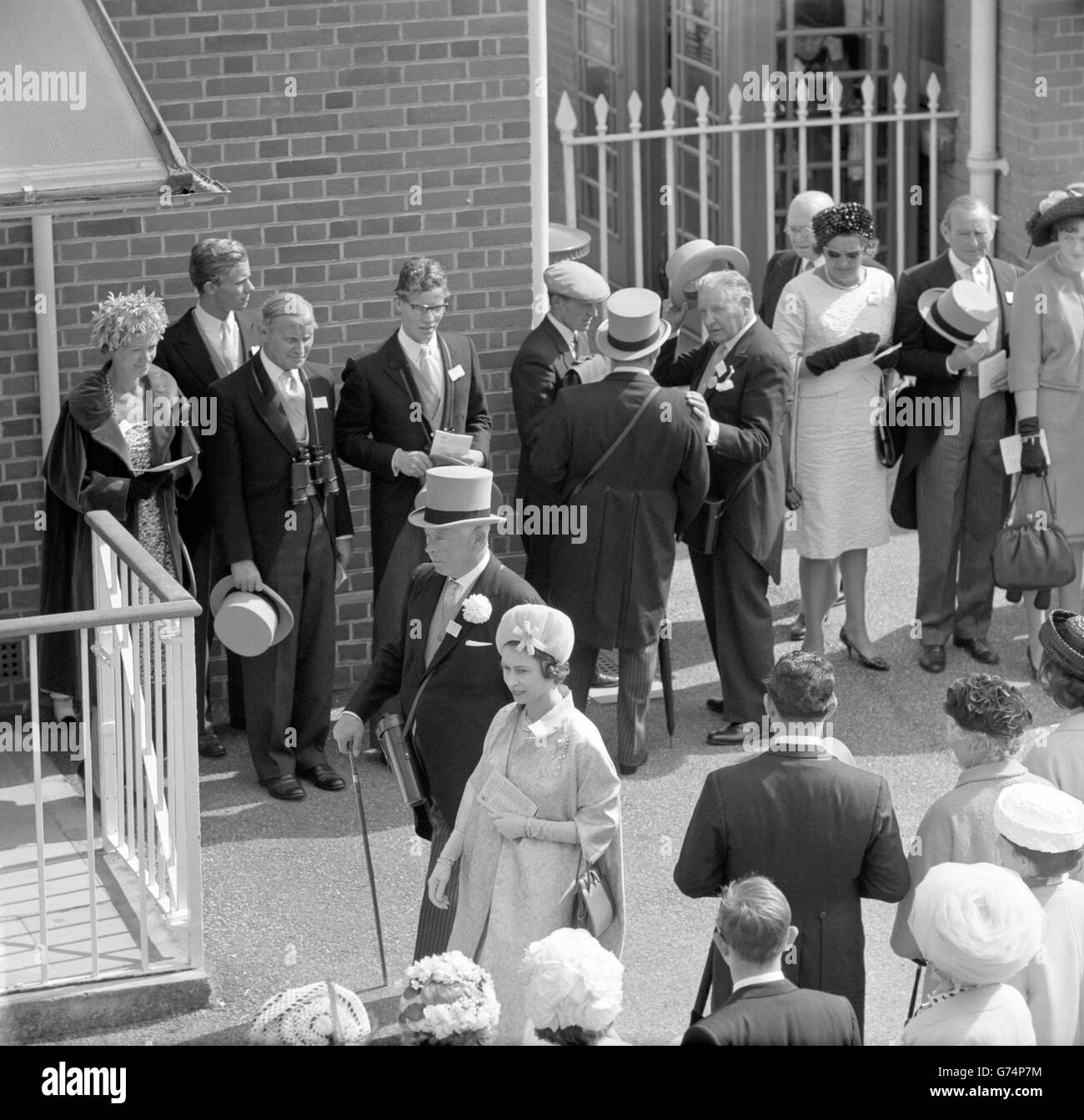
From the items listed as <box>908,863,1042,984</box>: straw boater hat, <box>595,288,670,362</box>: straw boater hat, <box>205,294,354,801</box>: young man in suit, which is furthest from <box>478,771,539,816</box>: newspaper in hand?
<box>595,288,670,362</box>: straw boater hat

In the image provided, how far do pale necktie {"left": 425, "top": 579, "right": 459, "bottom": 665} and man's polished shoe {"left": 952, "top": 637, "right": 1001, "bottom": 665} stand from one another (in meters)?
3.86

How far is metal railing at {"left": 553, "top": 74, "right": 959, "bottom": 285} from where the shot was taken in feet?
36.6

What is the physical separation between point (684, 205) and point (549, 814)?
309 inches

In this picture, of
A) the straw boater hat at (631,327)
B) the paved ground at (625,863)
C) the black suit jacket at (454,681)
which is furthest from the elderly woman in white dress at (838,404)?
the black suit jacket at (454,681)

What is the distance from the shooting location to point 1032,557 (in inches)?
353

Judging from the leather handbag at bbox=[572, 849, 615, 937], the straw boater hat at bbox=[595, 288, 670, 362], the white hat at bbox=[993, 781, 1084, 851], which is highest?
the straw boater hat at bbox=[595, 288, 670, 362]

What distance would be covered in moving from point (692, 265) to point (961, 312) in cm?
144

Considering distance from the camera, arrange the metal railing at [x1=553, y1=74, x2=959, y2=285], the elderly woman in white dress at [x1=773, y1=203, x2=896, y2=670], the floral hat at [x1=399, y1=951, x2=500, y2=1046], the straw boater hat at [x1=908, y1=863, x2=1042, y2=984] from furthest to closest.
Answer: the metal railing at [x1=553, y1=74, x2=959, y2=285] → the elderly woman in white dress at [x1=773, y1=203, x2=896, y2=670] → the straw boater hat at [x1=908, y1=863, x2=1042, y2=984] → the floral hat at [x1=399, y1=951, x2=500, y2=1046]

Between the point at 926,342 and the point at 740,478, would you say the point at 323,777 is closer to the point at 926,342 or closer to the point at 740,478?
the point at 740,478

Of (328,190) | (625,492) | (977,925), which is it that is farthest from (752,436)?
(977,925)

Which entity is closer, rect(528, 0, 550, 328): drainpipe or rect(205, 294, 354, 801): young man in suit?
rect(205, 294, 354, 801): young man in suit

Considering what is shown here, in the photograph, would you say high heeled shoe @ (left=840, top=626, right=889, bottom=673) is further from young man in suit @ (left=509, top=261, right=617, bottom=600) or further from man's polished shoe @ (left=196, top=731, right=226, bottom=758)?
man's polished shoe @ (left=196, top=731, right=226, bottom=758)

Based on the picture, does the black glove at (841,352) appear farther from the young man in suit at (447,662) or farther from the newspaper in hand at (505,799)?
the newspaper in hand at (505,799)

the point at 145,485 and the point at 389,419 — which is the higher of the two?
the point at 389,419
